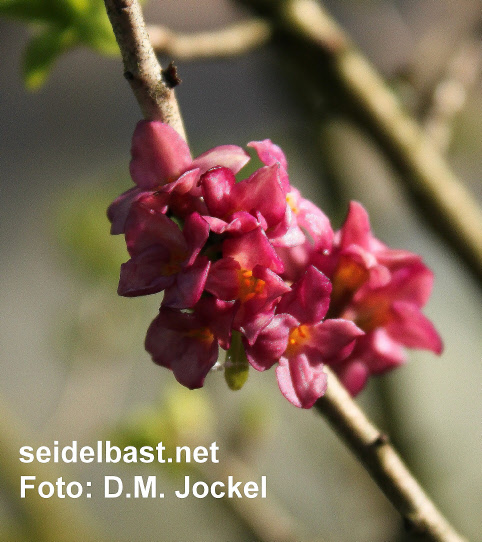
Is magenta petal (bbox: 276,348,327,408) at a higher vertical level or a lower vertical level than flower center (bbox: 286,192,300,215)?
lower

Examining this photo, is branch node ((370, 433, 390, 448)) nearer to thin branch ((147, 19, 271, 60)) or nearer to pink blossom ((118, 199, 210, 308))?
pink blossom ((118, 199, 210, 308))

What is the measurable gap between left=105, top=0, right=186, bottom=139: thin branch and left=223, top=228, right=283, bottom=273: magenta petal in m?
0.10

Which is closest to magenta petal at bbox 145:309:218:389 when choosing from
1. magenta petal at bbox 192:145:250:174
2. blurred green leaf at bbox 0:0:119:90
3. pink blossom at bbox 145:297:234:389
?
pink blossom at bbox 145:297:234:389

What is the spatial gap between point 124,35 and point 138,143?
68 millimetres

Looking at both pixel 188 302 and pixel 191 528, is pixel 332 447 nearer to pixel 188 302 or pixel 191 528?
pixel 191 528

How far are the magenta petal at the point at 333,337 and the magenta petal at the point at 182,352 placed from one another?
72 millimetres

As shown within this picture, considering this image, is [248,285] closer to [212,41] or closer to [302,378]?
[302,378]

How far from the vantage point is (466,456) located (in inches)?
72.3

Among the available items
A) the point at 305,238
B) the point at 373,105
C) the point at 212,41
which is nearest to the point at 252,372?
the point at 373,105

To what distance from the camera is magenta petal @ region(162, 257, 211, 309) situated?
360mm

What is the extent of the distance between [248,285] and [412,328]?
0.20 meters

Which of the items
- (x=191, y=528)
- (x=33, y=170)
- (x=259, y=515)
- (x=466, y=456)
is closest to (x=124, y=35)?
(x=259, y=515)

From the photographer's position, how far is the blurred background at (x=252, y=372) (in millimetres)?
1265

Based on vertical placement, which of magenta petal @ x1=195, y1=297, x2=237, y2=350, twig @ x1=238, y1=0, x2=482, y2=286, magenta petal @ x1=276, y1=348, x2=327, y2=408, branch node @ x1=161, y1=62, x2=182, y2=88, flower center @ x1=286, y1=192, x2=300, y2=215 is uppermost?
twig @ x1=238, y1=0, x2=482, y2=286
